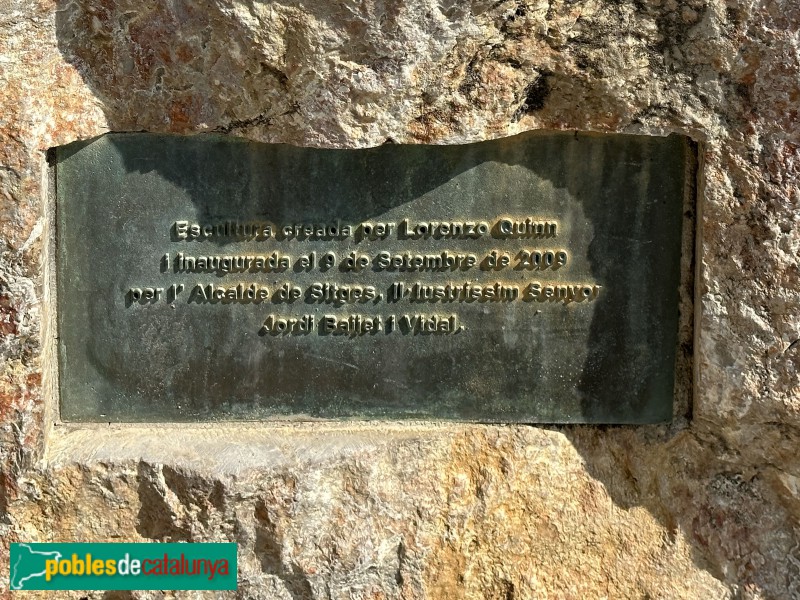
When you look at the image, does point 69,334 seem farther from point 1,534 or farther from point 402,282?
point 402,282

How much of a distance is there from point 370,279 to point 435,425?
0.63m

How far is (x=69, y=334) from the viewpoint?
118 inches

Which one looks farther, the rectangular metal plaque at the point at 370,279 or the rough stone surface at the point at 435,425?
the rectangular metal plaque at the point at 370,279

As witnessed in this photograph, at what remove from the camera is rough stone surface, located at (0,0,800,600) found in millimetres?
2734

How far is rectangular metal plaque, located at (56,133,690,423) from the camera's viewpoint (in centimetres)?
292

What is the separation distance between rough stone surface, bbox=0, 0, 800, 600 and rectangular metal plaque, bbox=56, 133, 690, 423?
0.11m

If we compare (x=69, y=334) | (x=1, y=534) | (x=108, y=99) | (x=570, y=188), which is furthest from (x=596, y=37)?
(x=1, y=534)

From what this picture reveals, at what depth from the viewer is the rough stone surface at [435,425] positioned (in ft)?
8.97

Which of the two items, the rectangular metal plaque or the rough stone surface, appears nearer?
the rough stone surface

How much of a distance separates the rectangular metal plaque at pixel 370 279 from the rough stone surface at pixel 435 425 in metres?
0.11

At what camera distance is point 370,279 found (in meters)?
3.00

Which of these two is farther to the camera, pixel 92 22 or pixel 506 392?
pixel 506 392

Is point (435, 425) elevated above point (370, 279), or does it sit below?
below

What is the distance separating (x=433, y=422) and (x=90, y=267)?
1460mm
